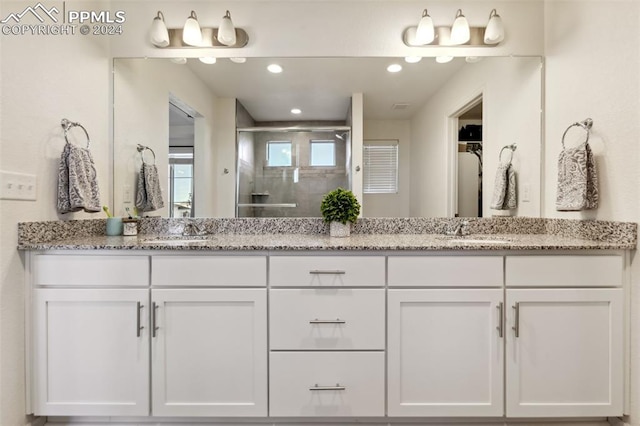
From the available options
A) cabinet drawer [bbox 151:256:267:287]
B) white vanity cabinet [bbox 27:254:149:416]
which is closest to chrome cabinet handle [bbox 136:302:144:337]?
white vanity cabinet [bbox 27:254:149:416]

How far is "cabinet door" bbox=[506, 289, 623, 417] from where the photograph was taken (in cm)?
138

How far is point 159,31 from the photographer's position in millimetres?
1830

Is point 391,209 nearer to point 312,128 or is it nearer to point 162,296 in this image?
point 312,128

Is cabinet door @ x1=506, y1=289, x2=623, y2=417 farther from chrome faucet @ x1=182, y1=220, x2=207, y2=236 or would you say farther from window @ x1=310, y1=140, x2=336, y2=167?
chrome faucet @ x1=182, y1=220, x2=207, y2=236

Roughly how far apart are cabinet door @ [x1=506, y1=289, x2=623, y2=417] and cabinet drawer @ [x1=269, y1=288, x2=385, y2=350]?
23.8 inches

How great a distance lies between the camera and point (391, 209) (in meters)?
1.92

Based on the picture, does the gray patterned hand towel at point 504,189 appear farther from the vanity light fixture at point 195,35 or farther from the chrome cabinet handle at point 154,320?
the chrome cabinet handle at point 154,320

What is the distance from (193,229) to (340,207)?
0.91 metres

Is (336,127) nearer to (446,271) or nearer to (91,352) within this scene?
(446,271)

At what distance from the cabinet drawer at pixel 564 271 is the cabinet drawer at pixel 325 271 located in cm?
59

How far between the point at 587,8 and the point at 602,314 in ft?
4.90

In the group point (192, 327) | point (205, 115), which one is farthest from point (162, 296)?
point (205, 115)

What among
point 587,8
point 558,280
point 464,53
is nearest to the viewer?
point 558,280

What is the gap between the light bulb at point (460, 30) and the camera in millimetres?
1810
